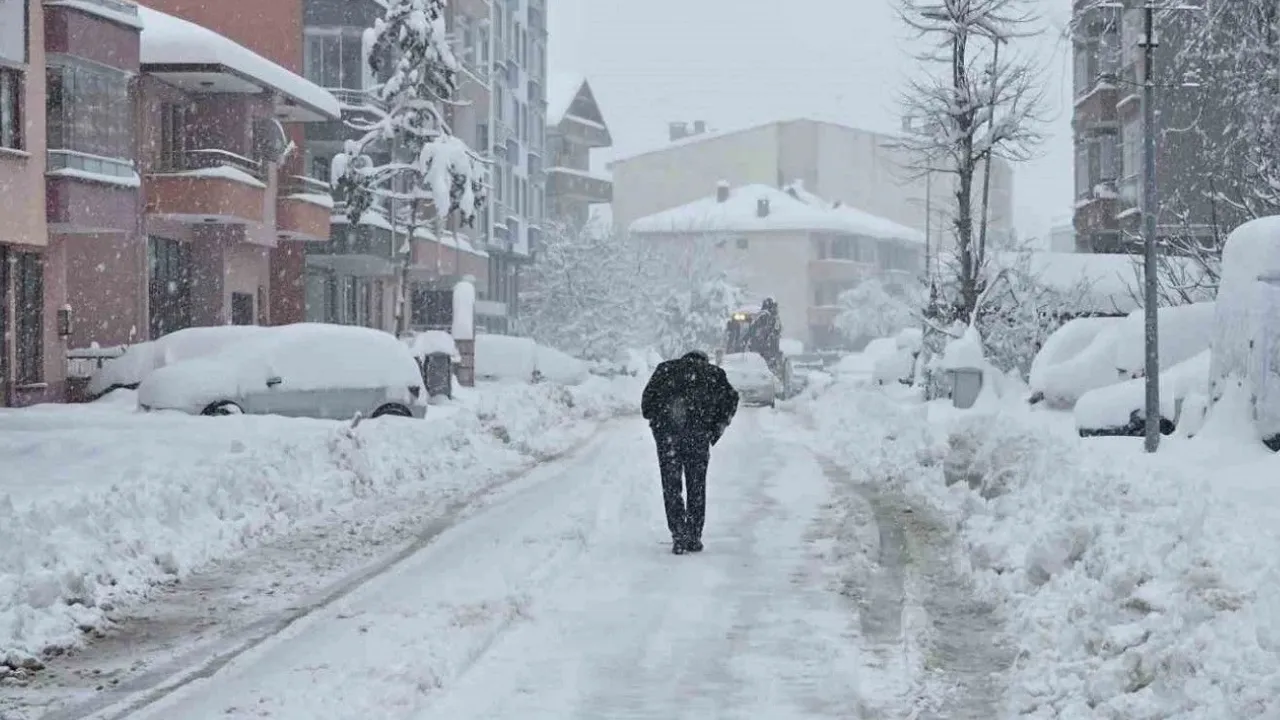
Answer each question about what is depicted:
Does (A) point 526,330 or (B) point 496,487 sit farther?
(A) point 526,330

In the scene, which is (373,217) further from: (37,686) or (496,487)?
(37,686)

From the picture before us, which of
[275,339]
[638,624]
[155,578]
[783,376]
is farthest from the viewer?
[783,376]

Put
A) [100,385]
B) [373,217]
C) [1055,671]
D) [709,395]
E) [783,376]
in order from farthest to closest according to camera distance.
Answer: [783,376], [373,217], [100,385], [709,395], [1055,671]

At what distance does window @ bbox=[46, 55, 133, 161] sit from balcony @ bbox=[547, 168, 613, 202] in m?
52.4

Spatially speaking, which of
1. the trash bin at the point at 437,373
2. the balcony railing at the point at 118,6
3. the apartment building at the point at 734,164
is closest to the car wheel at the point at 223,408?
the balcony railing at the point at 118,6

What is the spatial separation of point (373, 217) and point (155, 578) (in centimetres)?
3498

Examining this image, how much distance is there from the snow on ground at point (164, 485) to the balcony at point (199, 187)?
305 inches

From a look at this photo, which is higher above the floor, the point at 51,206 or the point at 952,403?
the point at 51,206

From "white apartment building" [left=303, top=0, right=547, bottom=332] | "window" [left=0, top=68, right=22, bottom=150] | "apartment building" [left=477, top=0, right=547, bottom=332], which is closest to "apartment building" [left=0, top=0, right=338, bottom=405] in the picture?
"window" [left=0, top=68, right=22, bottom=150]

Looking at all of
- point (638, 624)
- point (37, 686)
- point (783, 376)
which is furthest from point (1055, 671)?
point (783, 376)

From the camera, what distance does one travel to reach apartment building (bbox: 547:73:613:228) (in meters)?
84.6

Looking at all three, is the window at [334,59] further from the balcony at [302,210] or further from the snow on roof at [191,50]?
the snow on roof at [191,50]

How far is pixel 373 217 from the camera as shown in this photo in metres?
46.1

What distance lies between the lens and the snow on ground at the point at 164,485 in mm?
10453
